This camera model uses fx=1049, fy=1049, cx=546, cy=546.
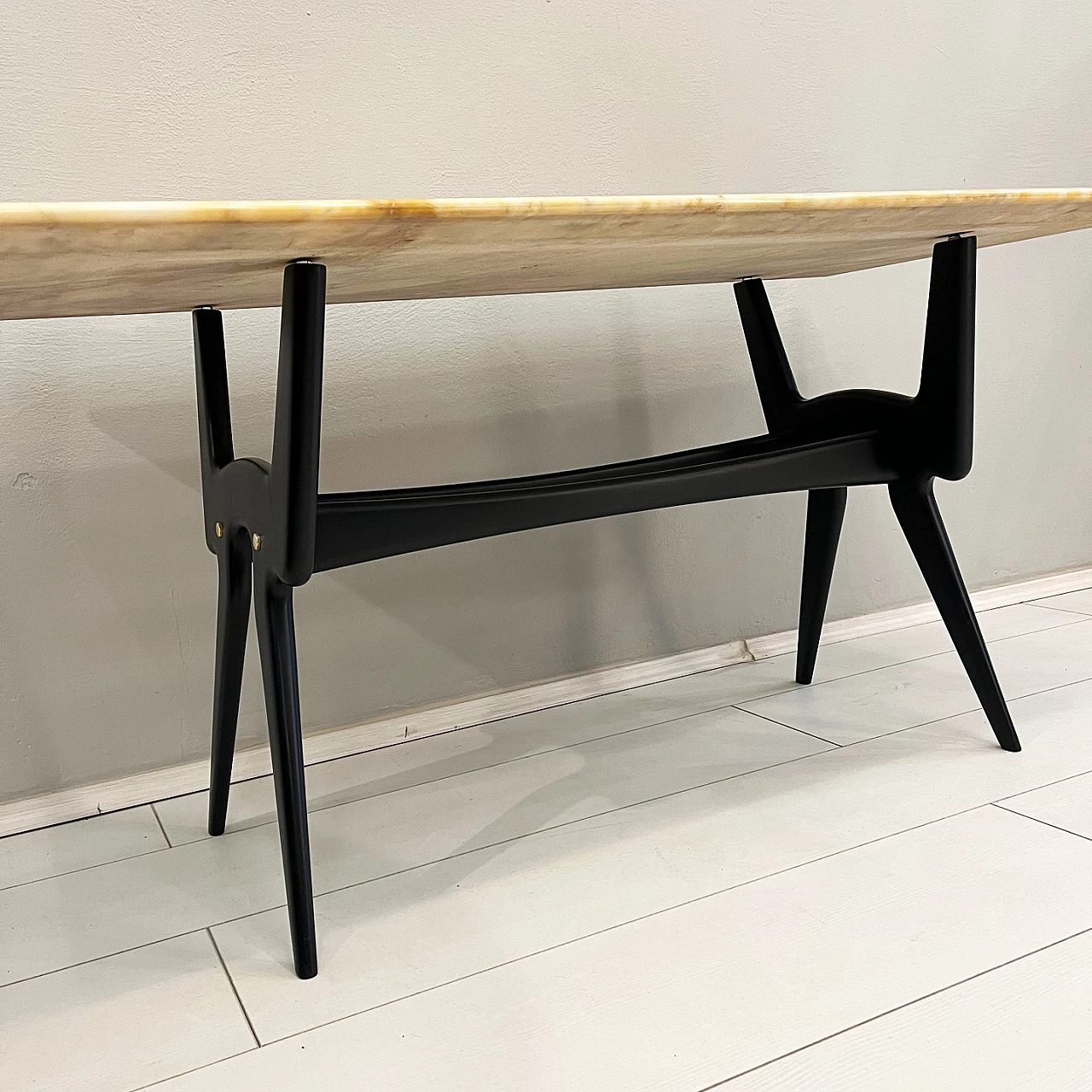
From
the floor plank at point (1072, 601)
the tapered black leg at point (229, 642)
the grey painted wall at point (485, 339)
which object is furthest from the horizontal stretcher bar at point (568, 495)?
the floor plank at point (1072, 601)

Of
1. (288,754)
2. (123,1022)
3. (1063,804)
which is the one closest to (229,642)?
(288,754)

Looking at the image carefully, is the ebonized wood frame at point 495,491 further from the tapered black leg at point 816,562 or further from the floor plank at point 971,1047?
the floor plank at point 971,1047

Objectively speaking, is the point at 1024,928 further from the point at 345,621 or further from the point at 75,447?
the point at 75,447

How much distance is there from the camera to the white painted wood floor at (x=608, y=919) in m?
0.66

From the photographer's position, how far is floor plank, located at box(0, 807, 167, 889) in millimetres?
1009

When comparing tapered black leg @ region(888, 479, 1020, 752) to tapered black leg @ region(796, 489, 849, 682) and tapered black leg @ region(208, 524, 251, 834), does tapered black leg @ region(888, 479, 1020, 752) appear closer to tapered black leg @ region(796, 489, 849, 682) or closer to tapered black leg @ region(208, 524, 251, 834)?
tapered black leg @ region(796, 489, 849, 682)

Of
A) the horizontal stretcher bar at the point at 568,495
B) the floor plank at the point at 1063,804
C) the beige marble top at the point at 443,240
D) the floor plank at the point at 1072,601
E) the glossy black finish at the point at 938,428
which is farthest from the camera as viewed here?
the floor plank at the point at 1072,601

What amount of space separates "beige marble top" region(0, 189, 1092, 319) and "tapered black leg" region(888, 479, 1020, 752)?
27cm

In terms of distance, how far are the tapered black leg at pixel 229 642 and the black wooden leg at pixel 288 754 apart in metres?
0.14

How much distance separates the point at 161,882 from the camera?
3.15ft

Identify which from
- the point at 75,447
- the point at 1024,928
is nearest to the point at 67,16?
the point at 75,447

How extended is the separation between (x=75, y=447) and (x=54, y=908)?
18.3 inches

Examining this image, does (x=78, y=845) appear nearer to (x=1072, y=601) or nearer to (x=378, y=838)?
(x=378, y=838)

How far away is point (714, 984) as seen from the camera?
0.73 m
